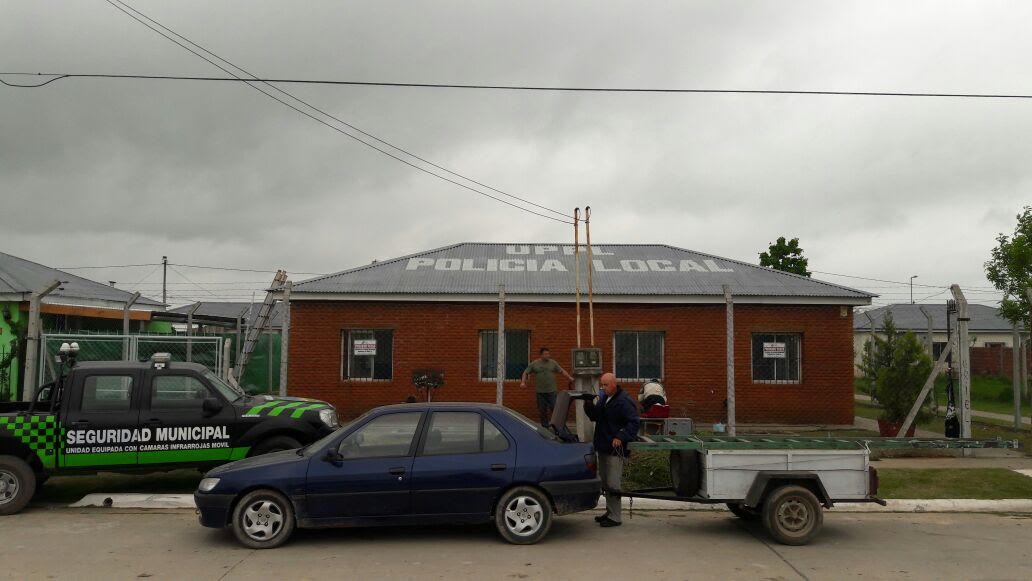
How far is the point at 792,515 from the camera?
Result: 25.0ft

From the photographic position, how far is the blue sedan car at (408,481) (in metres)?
7.23

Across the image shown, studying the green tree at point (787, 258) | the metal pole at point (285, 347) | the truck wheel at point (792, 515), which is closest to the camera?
the truck wheel at point (792, 515)

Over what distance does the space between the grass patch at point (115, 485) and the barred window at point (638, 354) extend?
907 cm

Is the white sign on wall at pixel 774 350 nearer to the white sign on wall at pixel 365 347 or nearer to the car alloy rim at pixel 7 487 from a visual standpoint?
the white sign on wall at pixel 365 347

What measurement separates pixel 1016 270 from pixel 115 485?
1905 cm

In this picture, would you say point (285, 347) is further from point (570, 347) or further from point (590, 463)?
point (590, 463)

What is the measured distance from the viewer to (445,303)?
657 inches

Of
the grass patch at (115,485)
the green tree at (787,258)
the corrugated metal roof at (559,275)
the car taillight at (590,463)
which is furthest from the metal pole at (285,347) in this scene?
the green tree at (787,258)

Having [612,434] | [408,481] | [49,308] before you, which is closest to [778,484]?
[612,434]

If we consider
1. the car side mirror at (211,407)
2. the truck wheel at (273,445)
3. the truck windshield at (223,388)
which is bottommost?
the truck wheel at (273,445)

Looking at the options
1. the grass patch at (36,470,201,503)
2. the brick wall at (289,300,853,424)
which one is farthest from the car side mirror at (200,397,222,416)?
the brick wall at (289,300,853,424)

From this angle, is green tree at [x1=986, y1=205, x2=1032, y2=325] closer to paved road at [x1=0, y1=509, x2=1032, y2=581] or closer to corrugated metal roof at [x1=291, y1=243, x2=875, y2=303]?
corrugated metal roof at [x1=291, y1=243, x2=875, y2=303]

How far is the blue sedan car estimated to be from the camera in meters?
7.23

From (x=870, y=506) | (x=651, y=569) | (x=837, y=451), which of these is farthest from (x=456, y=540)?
(x=870, y=506)
